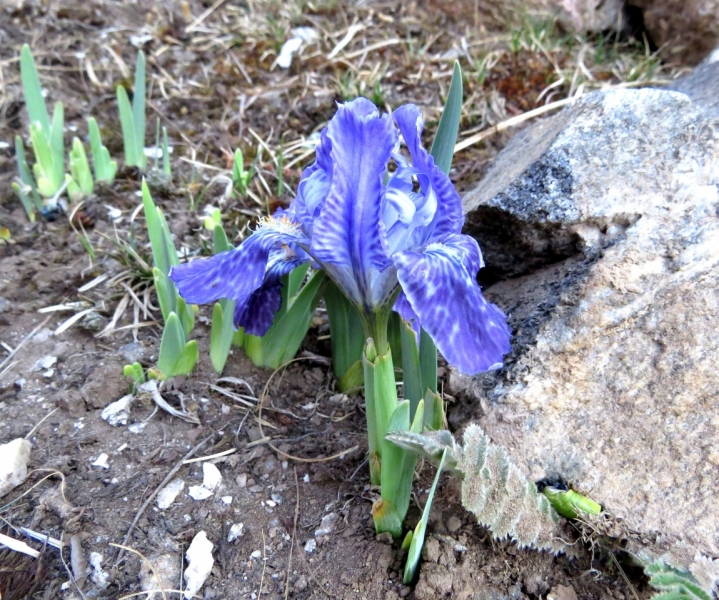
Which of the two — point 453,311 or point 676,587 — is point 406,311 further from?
point 676,587

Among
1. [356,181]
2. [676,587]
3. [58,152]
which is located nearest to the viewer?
[676,587]

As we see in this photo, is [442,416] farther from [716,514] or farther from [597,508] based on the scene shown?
[716,514]

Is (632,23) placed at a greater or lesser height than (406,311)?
greater

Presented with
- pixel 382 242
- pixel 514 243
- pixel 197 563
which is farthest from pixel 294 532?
pixel 514 243

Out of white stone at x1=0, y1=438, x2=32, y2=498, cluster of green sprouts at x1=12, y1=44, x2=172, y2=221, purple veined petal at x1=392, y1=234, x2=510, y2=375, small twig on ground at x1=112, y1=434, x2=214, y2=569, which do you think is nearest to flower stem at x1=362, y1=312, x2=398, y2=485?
purple veined petal at x1=392, y1=234, x2=510, y2=375

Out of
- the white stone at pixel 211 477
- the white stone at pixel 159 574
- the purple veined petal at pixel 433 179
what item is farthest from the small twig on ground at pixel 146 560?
the purple veined petal at pixel 433 179

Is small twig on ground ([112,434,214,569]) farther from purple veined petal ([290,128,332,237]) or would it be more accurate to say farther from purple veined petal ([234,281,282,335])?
purple veined petal ([290,128,332,237])
